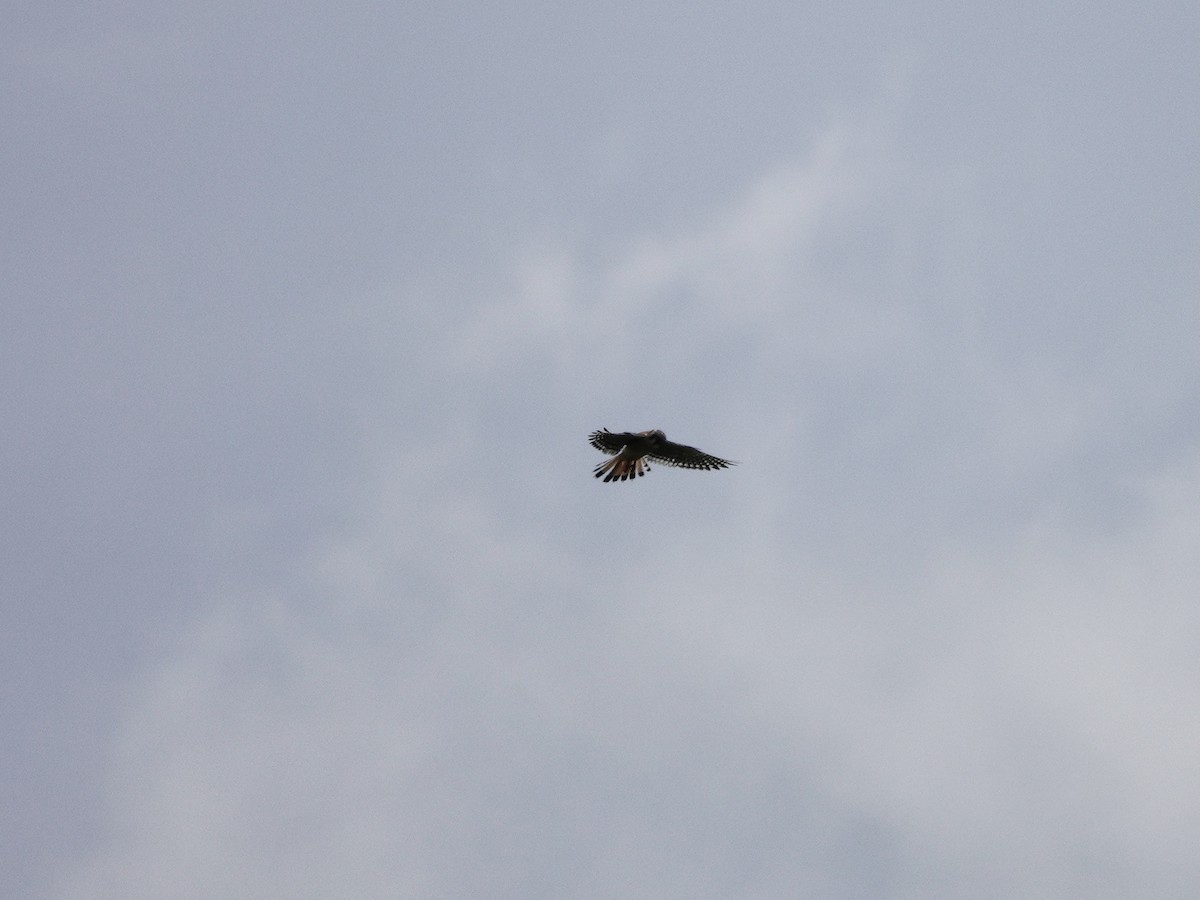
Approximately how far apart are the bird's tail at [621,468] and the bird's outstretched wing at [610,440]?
313mm

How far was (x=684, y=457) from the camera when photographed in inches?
1217

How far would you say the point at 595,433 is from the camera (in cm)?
→ 2973

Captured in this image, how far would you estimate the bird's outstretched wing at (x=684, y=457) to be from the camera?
99.5ft

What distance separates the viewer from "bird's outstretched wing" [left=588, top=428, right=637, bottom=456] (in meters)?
29.4

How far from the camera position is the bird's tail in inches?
1147

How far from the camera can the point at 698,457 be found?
102 ft

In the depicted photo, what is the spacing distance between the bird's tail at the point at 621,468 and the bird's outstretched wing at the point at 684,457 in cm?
48

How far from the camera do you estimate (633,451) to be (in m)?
29.7

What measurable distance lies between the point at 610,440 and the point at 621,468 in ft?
2.50

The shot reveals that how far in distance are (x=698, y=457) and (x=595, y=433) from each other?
3.00 m

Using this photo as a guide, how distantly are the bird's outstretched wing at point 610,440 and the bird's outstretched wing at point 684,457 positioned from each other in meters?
0.85

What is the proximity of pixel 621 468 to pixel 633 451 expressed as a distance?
54cm

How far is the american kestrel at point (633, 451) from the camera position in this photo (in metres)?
29.3

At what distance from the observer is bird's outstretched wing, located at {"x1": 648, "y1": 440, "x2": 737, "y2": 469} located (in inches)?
1194
